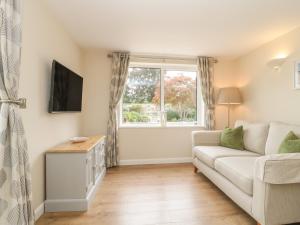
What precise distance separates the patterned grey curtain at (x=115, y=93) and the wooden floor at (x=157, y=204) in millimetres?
584

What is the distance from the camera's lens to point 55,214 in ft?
6.77

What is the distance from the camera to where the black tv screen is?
219 cm

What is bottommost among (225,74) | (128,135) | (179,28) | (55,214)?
(55,214)

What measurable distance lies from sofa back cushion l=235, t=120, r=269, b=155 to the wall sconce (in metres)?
0.93

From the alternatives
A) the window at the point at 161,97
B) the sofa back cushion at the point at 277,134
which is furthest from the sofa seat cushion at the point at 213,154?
the window at the point at 161,97

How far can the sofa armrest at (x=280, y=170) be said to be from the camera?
5.26 ft

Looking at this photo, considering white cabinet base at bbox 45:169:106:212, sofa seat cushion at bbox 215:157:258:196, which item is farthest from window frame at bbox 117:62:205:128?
white cabinet base at bbox 45:169:106:212

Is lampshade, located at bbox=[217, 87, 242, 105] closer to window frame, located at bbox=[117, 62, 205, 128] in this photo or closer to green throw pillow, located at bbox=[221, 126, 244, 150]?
window frame, located at bbox=[117, 62, 205, 128]

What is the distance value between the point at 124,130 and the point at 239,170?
7.71 feet

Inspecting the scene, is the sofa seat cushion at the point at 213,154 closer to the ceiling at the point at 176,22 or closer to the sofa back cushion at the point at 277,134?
the sofa back cushion at the point at 277,134

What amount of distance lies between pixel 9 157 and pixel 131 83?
2.82 m

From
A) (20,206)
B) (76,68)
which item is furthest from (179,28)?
(20,206)

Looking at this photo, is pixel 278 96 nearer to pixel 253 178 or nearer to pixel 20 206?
pixel 253 178

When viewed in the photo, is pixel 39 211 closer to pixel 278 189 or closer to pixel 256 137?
pixel 278 189
